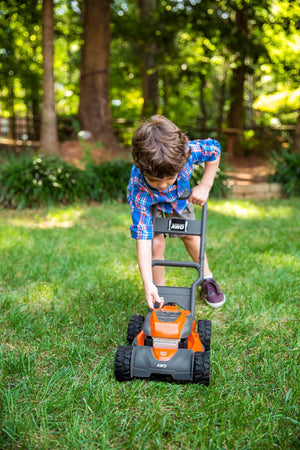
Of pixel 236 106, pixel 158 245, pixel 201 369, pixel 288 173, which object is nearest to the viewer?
pixel 201 369

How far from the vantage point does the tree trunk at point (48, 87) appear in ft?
19.7

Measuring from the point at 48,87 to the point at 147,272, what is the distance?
476 centimetres

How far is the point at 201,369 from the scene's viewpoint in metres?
1.85

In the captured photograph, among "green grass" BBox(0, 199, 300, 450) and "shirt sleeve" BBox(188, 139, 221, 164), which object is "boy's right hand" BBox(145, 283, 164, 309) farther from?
"shirt sleeve" BBox(188, 139, 221, 164)

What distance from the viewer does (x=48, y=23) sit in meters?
6.00

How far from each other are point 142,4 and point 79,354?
10.4m

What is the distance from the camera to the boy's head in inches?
76.0

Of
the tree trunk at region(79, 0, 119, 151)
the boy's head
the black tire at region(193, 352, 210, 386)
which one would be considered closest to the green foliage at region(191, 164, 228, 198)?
the tree trunk at region(79, 0, 119, 151)

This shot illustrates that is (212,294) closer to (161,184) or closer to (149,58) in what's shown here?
(161,184)

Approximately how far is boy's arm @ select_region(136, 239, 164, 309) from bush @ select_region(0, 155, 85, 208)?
3.68m

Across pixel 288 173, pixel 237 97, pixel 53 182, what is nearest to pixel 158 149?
pixel 53 182

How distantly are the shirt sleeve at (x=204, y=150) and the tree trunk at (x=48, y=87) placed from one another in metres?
4.29

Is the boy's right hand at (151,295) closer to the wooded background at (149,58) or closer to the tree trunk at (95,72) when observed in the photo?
the wooded background at (149,58)

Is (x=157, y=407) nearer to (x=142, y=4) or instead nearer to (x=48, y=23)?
(x=48, y=23)
